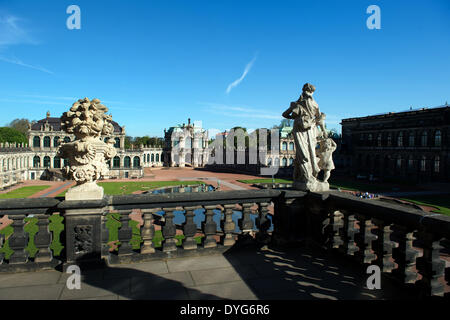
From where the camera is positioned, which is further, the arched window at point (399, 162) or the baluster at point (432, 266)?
the arched window at point (399, 162)

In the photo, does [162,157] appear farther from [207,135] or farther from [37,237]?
[37,237]

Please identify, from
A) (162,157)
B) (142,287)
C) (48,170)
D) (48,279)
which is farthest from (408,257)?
(162,157)

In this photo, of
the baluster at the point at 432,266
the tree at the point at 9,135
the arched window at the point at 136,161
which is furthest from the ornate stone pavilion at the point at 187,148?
the baluster at the point at 432,266

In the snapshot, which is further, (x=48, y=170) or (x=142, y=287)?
(x=48, y=170)

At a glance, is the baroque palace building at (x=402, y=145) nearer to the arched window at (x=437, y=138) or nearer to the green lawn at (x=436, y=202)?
the arched window at (x=437, y=138)

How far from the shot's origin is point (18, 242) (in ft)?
14.9

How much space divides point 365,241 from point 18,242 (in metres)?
5.16

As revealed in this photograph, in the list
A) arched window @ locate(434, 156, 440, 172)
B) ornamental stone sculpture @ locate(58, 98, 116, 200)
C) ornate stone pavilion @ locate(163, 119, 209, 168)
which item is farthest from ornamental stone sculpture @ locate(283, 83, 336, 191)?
ornate stone pavilion @ locate(163, 119, 209, 168)

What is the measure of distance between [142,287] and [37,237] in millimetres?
1894

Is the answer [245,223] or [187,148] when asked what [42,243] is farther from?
[187,148]

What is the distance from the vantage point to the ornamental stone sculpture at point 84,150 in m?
4.59

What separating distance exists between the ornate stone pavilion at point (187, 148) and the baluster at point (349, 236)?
8691 centimetres
